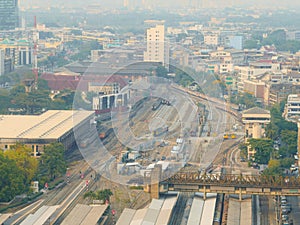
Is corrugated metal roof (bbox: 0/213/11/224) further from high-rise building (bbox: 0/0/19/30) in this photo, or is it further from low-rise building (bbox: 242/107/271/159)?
high-rise building (bbox: 0/0/19/30)

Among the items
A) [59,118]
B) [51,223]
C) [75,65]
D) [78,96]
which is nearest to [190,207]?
[51,223]

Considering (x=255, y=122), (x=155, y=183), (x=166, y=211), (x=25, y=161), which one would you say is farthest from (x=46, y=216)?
(x=255, y=122)

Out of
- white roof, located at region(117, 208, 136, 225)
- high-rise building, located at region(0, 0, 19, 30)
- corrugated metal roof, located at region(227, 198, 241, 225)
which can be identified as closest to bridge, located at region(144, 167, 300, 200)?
corrugated metal roof, located at region(227, 198, 241, 225)

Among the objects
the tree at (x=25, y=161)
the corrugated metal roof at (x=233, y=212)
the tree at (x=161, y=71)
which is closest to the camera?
the corrugated metal roof at (x=233, y=212)

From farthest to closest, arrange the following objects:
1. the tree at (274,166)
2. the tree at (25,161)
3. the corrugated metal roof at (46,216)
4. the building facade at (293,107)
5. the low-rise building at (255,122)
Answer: the building facade at (293,107) < the low-rise building at (255,122) < the tree at (274,166) < the tree at (25,161) < the corrugated metal roof at (46,216)

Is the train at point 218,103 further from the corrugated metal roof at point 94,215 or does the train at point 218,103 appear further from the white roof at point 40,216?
the white roof at point 40,216

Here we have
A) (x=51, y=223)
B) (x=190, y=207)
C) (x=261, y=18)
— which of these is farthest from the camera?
(x=261, y=18)

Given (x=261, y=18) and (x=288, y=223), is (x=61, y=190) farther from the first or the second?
(x=261, y=18)

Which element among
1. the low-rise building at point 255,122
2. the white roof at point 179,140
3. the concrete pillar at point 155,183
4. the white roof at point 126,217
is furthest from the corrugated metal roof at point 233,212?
the low-rise building at point 255,122
